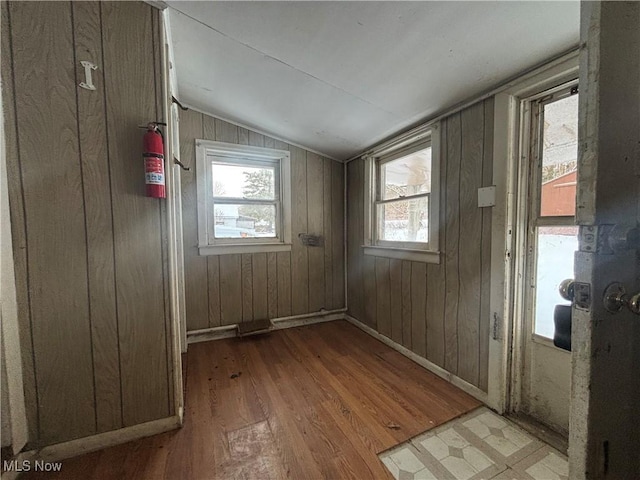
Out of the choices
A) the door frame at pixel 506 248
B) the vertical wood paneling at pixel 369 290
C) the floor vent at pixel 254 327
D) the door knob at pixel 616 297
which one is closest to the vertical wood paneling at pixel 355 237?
the vertical wood paneling at pixel 369 290

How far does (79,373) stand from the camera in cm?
127

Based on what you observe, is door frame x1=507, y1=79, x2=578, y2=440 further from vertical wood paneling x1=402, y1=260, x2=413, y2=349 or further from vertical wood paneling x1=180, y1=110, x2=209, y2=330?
vertical wood paneling x1=180, y1=110, x2=209, y2=330

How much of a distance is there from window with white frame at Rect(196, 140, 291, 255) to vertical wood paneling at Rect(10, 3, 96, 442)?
1306 millimetres

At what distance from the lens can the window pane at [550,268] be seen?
135 centimetres

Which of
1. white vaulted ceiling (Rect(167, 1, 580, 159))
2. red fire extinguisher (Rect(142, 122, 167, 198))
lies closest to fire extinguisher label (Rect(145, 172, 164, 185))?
red fire extinguisher (Rect(142, 122, 167, 198))

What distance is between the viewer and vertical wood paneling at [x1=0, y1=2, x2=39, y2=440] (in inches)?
43.9

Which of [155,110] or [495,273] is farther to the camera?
[495,273]

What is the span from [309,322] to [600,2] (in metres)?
2.97

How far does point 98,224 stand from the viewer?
1.28m

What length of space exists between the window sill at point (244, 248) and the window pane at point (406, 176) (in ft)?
3.86

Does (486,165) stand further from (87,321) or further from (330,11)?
(87,321)

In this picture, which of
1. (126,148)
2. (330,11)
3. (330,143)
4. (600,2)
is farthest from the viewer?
(330,143)

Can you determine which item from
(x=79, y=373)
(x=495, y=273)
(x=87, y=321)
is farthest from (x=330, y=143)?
(x=79, y=373)

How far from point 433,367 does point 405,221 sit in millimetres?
1173
